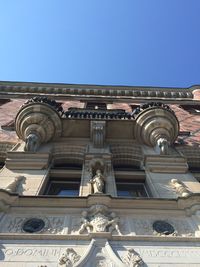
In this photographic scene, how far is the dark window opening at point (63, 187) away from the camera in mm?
9414

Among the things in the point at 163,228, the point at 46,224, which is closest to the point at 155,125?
the point at 163,228

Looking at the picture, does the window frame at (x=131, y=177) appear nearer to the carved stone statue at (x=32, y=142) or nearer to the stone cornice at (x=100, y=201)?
the stone cornice at (x=100, y=201)

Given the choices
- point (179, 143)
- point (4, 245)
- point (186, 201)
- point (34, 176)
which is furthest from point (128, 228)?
point (179, 143)

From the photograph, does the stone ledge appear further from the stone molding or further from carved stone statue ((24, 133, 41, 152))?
the stone molding

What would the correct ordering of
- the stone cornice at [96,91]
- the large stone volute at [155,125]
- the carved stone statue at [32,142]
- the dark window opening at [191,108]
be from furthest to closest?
1. the stone cornice at [96,91]
2. the dark window opening at [191,108]
3. the large stone volute at [155,125]
4. the carved stone statue at [32,142]

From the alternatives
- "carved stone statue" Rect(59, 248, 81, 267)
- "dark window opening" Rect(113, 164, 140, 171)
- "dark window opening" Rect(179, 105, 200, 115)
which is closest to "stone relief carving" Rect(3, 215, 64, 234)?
"carved stone statue" Rect(59, 248, 81, 267)

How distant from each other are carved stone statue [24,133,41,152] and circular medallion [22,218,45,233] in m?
4.09

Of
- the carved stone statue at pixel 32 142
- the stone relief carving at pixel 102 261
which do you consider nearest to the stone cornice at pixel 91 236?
the stone relief carving at pixel 102 261

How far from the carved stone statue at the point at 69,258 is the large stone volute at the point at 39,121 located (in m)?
5.80

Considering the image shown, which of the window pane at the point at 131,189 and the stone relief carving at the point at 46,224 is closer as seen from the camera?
the stone relief carving at the point at 46,224

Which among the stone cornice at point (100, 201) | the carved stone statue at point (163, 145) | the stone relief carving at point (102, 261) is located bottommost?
the stone relief carving at point (102, 261)

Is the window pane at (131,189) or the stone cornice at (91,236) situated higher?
the window pane at (131,189)

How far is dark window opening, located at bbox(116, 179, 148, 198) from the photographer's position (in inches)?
375

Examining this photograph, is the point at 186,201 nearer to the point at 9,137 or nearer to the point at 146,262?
the point at 146,262
